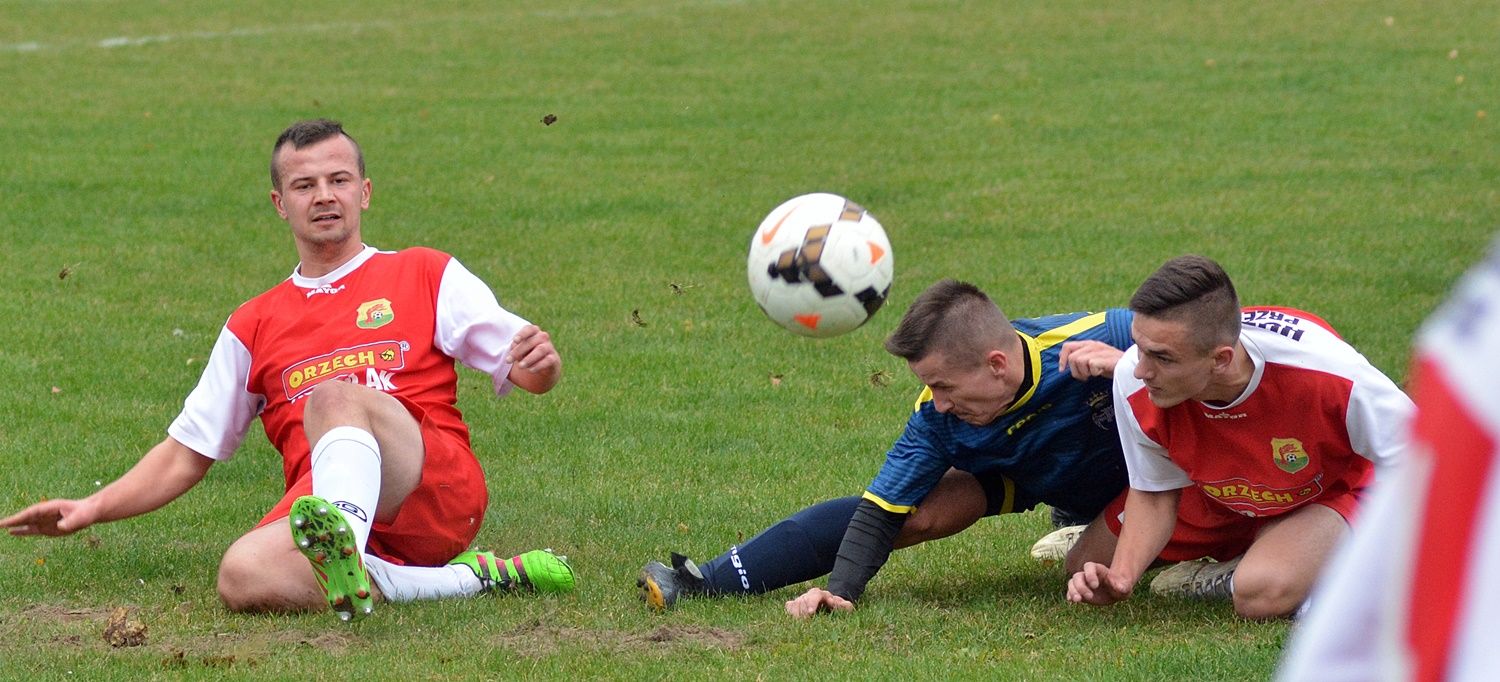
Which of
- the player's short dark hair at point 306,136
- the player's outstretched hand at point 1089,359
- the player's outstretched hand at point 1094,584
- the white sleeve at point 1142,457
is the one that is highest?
the player's short dark hair at point 306,136

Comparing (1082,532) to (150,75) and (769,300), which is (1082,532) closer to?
(769,300)

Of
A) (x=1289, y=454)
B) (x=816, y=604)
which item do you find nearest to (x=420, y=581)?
(x=816, y=604)

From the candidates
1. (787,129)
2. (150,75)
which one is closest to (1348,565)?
(787,129)

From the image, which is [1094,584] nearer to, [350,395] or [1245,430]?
[1245,430]

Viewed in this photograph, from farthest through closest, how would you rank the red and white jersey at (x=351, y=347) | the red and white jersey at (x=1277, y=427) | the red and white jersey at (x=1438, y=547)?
1. the red and white jersey at (x=351, y=347)
2. the red and white jersey at (x=1277, y=427)
3. the red and white jersey at (x=1438, y=547)

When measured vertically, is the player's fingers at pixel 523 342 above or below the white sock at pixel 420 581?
above

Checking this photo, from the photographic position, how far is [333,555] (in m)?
4.93

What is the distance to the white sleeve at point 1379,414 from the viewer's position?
4867mm

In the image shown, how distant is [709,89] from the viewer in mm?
19125

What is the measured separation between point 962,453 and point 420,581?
5.69 ft

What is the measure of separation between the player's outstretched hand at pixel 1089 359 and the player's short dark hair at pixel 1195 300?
429 millimetres

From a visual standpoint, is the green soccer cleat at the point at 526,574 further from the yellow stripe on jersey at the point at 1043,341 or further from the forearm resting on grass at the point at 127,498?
the yellow stripe on jersey at the point at 1043,341

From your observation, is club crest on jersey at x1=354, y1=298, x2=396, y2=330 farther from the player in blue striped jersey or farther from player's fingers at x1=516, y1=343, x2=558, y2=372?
the player in blue striped jersey

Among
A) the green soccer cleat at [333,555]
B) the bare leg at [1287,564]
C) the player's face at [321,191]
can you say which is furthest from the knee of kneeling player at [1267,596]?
the player's face at [321,191]
